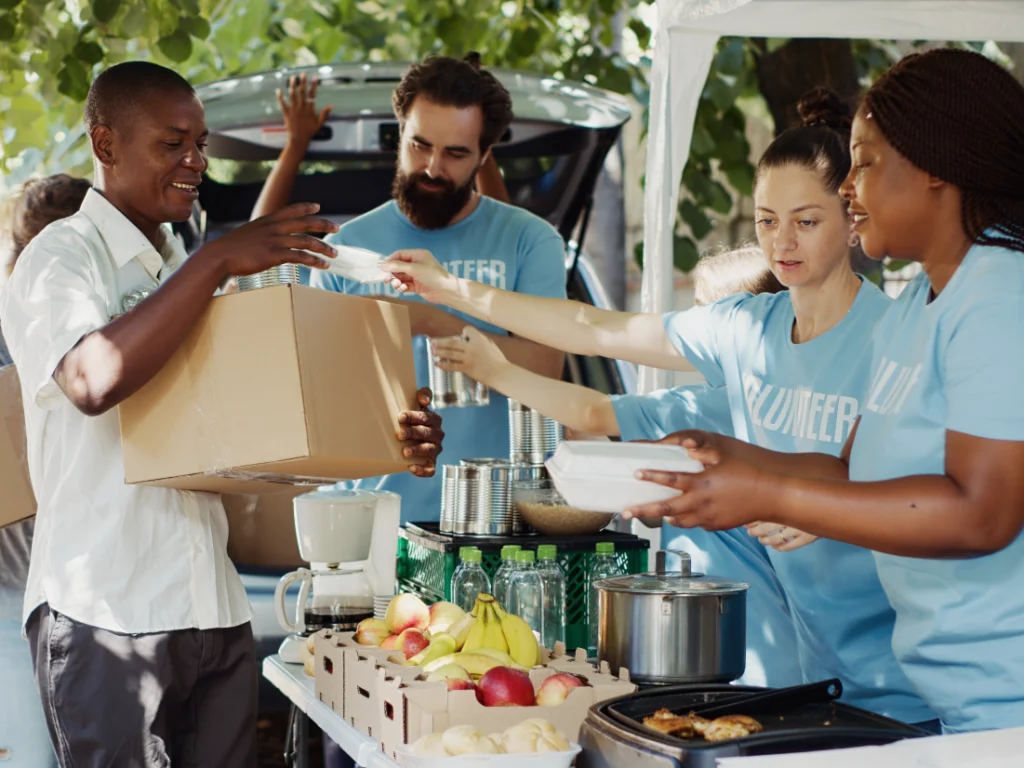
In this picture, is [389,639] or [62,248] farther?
[389,639]

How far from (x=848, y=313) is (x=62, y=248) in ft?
5.13

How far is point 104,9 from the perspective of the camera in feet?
17.5

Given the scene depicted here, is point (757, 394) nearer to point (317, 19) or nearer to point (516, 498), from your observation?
point (516, 498)

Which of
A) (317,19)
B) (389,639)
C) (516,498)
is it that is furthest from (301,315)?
(317,19)

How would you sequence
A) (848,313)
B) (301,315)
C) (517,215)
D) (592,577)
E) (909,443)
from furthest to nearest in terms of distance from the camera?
(517,215), (592,577), (848,313), (301,315), (909,443)

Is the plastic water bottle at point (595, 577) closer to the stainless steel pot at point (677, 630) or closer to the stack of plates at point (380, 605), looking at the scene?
the stack of plates at point (380, 605)

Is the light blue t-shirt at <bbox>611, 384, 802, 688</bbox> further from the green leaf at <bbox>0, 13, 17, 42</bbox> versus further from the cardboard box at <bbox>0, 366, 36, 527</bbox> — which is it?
the green leaf at <bbox>0, 13, 17, 42</bbox>

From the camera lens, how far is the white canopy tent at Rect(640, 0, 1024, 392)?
389 cm

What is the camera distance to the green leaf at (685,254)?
598cm

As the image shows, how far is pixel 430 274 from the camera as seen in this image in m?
2.99

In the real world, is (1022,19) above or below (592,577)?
above

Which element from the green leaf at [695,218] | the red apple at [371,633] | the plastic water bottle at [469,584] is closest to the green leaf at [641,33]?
the green leaf at [695,218]

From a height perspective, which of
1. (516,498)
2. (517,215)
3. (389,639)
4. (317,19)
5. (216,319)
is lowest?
(389,639)

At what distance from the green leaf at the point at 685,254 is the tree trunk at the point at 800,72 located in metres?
0.66
